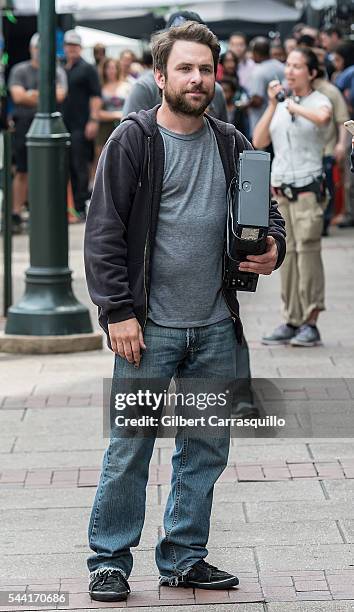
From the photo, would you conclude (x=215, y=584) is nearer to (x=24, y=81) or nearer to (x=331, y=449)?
(x=331, y=449)

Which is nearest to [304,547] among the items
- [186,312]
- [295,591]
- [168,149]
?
[295,591]

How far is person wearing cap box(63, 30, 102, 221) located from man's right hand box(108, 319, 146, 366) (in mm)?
12981

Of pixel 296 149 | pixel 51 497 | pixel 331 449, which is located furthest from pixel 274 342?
pixel 51 497

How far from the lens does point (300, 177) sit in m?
9.15

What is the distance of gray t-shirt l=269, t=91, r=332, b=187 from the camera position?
30.0 ft

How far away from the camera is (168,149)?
4715 millimetres

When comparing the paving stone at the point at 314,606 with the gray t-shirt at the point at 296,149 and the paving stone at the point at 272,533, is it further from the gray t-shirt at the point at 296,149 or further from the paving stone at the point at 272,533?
the gray t-shirt at the point at 296,149

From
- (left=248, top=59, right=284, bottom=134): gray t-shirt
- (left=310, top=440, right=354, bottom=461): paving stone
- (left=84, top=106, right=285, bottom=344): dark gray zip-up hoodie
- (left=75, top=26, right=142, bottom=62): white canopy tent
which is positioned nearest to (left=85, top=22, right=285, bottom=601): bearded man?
(left=84, top=106, right=285, bottom=344): dark gray zip-up hoodie

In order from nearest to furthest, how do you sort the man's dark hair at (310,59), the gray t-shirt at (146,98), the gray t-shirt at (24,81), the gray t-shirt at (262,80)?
1. the gray t-shirt at (146,98)
2. the man's dark hair at (310,59)
3. the gray t-shirt at (262,80)
4. the gray t-shirt at (24,81)

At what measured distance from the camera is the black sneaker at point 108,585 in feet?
15.6

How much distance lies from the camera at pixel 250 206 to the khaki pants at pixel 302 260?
4.56m

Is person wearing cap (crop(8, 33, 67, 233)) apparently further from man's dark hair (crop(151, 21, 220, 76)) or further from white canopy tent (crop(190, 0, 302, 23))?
man's dark hair (crop(151, 21, 220, 76))

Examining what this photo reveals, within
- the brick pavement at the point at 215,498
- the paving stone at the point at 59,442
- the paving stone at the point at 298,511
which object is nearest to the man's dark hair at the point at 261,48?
the brick pavement at the point at 215,498

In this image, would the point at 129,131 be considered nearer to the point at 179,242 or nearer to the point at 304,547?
the point at 179,242
